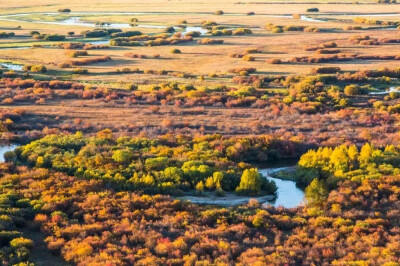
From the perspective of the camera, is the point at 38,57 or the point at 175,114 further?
the point at 38,57

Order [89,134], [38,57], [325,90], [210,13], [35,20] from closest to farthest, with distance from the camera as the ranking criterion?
1. [89,134]
2. [325,90]
3. [38,57]
4. [35,20]
5. [210,13]

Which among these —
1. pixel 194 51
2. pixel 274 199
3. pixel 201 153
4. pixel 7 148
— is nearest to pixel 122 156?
pixel 201 153

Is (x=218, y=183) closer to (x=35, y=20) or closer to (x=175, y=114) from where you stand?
(x=175, y=114)

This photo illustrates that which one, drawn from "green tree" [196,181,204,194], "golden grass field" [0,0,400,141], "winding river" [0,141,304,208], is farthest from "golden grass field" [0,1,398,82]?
"green tree" [196,181,204,194]

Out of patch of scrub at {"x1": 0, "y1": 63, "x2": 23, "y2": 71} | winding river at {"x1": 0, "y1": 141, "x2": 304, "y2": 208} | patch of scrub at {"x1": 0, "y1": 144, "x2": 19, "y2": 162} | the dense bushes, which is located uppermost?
patch of scrub at {"x1": 0, "y1": 63, "x2": 23, "y2": 71}

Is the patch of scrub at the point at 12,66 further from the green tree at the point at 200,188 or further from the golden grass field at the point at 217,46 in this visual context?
the green tree at the point at 200,188

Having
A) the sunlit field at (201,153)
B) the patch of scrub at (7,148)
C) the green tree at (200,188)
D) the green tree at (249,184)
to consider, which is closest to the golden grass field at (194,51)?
the sunlit field at (201,153)

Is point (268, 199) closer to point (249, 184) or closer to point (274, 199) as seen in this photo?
point (274, 199)

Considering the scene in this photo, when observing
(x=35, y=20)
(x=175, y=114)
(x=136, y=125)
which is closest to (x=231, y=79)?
(x=175, y=114)

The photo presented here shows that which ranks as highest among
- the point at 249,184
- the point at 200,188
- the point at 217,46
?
the point at 217,46

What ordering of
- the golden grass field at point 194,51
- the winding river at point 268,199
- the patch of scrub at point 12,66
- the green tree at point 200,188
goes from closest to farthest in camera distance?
the winding river at point 268,199 → the green tree at point 200,188 → the golden grass field at point 194,51 → the patch of scrub at point 12,66

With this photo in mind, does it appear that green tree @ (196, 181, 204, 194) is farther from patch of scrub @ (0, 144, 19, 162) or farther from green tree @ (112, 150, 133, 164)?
patch of scrub @ (0, 144, 19, 162)
